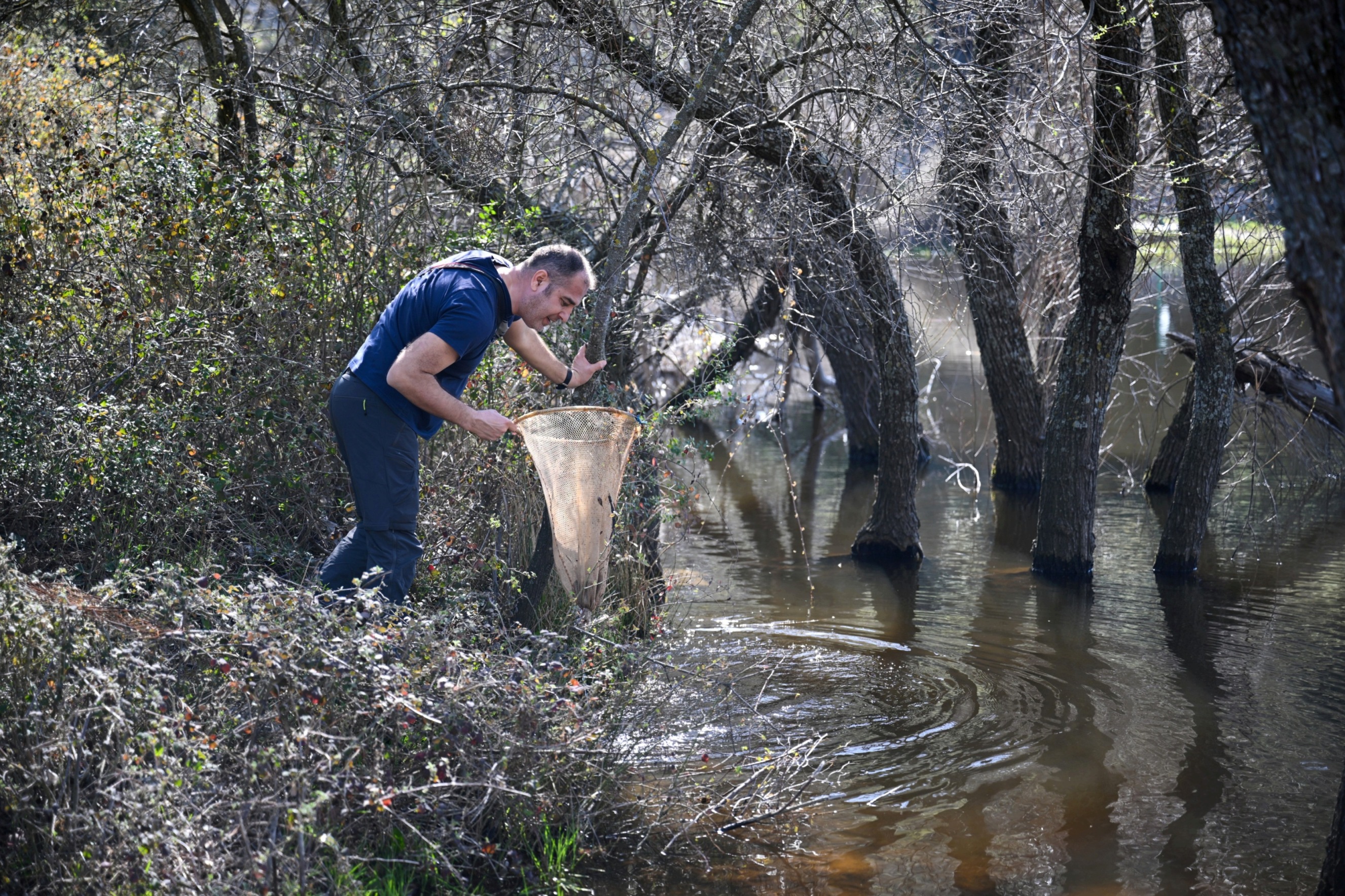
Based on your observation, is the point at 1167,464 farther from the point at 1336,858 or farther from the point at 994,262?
the point at 1336,858

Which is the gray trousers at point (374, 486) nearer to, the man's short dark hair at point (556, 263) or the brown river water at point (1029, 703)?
the man's short dark hair at point (556, 263)

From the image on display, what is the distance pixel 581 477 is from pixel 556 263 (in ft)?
2.86

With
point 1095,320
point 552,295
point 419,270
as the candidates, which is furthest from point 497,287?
point 1095,320

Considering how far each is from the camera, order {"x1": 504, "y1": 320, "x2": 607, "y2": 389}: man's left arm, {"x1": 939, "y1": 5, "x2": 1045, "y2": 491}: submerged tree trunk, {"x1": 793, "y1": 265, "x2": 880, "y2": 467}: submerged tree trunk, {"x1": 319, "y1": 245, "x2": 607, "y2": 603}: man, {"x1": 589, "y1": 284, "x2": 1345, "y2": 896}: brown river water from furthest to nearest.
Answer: {"x1": 793, "y1": 265, "x2": 880, "y2": 467}: submerged tree trunk < {"x1": 939, "y1": 5, "x2": 1045, "y2": 491}: submerged tree trunk < {"x1": 504, "y1": 320, "x2": 607, "y2": 389}: man's left arm < {"x1": 319, "y1": 245, "x2": 607, "y2": 603}: man < {"x1": 589, "y1": 284, "x2": 1345, "y2": 896}: brown river water

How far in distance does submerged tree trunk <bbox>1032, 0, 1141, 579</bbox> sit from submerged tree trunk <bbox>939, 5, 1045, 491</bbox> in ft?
2.10

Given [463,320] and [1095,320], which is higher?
[1095,320]

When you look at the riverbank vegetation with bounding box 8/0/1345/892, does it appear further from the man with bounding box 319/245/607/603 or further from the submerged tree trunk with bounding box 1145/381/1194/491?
the submerged tree trunk with bounding box 1145/381/1194/491

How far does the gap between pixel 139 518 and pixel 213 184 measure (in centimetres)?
A: 193

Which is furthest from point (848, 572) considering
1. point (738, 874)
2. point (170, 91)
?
point (170, 91)

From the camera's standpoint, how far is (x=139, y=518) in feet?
18.3

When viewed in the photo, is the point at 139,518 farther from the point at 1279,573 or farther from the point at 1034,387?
the point at 1034,387

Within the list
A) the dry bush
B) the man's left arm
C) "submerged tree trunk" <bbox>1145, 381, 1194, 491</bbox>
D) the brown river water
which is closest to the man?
the man's left arm

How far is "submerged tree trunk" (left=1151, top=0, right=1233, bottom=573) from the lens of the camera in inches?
298

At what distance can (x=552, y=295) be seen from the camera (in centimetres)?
467
